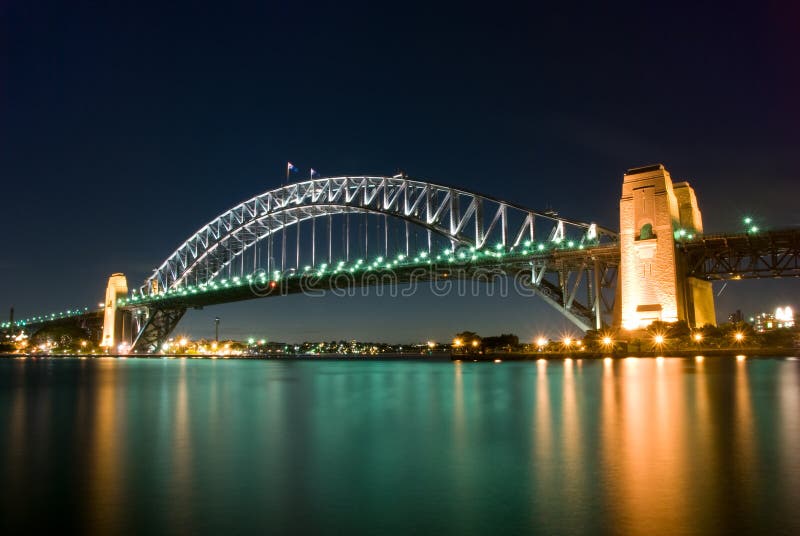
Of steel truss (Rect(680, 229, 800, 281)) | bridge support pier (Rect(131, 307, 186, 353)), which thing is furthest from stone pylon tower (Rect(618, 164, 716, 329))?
bridge support pier (Rect(131, 307, 186, 353))

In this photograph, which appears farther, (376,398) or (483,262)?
(483,262)

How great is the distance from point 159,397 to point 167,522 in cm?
1468

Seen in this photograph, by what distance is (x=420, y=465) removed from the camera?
8.32 metres

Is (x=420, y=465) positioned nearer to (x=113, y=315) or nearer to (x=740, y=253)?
(x=740, y=253)

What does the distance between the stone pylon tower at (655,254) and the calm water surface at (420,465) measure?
1728 cm

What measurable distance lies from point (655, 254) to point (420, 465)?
2920 centimetres

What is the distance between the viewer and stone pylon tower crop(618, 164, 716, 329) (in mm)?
33656

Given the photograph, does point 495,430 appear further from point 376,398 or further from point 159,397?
point 159,397

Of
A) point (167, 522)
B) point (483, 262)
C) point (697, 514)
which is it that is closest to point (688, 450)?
point (697, 514)

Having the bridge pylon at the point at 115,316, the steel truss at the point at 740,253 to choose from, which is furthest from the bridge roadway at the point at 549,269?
the bridge pylon at the point at 115,316

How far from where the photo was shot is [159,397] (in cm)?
1962

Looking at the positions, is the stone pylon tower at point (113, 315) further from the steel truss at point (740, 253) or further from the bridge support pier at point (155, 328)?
the steel truss at point (740, 253)

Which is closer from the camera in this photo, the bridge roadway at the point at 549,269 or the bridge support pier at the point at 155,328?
the bridge roadway at the point at 549,269

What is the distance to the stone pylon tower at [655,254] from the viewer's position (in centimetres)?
3366
